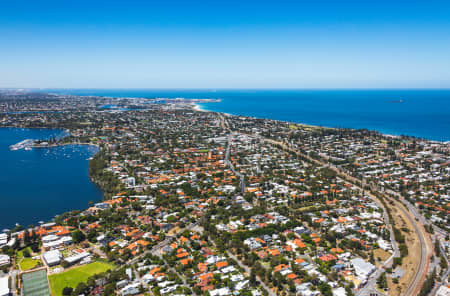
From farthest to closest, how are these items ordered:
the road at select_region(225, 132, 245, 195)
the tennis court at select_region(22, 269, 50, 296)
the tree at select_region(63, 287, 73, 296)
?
the road at select_region(225, 132, 245, 195)
the tennis court at select_region(22, 269, 50, 296)
the tree at select_region(63, 287, 73, 296)

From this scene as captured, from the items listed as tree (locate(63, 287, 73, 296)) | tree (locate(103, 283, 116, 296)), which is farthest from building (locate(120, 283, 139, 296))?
tree (locate(63, 287, 73, 296))

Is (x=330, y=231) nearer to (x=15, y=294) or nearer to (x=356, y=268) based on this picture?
(x=356, y=268)

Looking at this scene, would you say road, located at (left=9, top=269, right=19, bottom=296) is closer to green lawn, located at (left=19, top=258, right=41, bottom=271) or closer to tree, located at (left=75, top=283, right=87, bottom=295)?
green lawn, located at (left=19, top=258, right=41, bottom=271)

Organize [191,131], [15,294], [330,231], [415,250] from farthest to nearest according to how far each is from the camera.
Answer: [191,131], [330,231], [415,250], [15,294]

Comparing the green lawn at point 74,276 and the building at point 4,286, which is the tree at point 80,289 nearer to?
the green lawn at point 74,276

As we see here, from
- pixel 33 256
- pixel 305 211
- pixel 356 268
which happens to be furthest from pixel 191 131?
pixel 356 268

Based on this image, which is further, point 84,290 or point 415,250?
point 415,250
